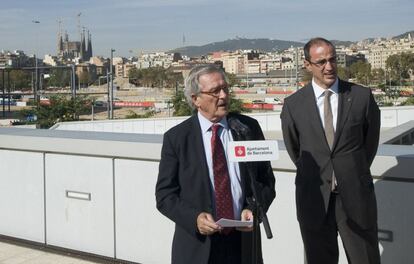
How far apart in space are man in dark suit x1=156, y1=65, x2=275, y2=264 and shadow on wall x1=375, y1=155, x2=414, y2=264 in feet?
4.15

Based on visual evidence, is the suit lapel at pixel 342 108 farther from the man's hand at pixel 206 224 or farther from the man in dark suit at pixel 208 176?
the man's hand at pixel 206 224

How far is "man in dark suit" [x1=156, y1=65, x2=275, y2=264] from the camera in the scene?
2.74 meters

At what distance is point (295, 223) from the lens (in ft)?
14.3

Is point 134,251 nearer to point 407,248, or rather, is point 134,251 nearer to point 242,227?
point 407,248

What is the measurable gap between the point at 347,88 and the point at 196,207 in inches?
41.3

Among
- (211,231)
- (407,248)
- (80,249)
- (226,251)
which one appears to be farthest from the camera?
(80,249)

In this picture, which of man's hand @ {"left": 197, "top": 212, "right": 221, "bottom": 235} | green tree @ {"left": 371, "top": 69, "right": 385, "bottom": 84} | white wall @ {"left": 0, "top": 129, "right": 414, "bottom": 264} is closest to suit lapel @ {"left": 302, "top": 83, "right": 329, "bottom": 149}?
man's hand @ {"left": 197, "top": 212, "right": 221, "bottom": 235}

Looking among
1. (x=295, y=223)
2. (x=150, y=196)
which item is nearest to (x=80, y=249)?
(x=150, y=196)

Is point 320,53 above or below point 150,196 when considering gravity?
above

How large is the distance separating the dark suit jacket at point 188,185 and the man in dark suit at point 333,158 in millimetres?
358

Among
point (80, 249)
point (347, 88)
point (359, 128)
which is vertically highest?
point (347, 88)

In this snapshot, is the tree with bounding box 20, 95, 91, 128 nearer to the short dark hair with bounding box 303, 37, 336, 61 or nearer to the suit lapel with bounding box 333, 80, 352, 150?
the short dark hair with bounding box 303, 37, 336, 61

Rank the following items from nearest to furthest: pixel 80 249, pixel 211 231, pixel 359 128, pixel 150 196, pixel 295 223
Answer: pixel 211 231 → pixel 359 128 → pixel 295 223 → pixel 150 196 → pixel 80 249

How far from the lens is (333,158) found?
302 centimetres
